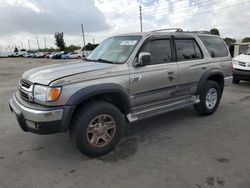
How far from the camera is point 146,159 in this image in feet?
11.2

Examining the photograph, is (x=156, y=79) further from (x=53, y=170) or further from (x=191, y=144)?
(x=53, y=170)

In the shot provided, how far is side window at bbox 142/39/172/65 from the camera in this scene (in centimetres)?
413

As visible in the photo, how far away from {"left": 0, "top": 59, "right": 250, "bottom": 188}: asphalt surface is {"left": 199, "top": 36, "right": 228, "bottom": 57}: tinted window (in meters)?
1.54

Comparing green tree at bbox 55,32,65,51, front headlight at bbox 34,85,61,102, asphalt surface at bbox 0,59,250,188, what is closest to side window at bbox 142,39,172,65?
asphalt surface at bbox 0,59,250,188

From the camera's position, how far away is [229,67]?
566 centimetres

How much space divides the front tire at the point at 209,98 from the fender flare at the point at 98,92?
6.84 ft

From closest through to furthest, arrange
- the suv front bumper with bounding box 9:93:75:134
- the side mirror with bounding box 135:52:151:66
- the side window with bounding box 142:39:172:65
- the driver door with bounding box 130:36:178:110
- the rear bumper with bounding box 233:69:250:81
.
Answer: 1. the suv front bumper with bounding box 9:93:75:134
2. the side mirror with bounding box 135:52:151:66
3. the driver door with bounding box 130:36:178:110
4. the side window with bounding box 142:39:172:65
5. the rear bumper with bounding box 233:69:250:81

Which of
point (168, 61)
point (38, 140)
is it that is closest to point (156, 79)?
point (168, 61)

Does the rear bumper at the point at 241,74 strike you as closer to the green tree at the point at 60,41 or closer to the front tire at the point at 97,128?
the front tire at the point at 97,128

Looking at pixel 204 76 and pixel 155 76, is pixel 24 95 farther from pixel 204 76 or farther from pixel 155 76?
pixel 204 76

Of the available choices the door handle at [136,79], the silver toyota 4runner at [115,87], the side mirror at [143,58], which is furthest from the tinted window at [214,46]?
the door handle at [136,79]

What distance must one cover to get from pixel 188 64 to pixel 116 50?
148 cm

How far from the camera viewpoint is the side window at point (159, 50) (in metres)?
4.13

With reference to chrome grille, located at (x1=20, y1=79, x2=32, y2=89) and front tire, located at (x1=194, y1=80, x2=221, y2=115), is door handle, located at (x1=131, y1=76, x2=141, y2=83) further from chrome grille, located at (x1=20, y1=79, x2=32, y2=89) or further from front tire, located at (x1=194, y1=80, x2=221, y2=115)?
front tire, located at (x1=194, y1=80, x2=221, y2=115)
